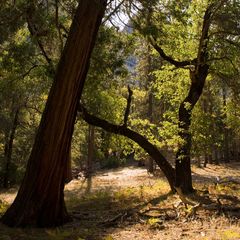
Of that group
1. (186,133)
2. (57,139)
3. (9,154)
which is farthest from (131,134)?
(9,154)

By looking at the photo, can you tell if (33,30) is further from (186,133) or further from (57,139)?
(186,133)

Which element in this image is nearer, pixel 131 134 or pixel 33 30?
pixel 33 30

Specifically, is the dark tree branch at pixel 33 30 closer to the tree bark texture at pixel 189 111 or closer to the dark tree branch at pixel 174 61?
the dark tree branch at pixel 174 61

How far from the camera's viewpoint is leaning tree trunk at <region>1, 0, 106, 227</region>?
9641 millimetres

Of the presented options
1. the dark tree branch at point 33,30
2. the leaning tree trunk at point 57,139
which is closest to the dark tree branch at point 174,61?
the dark tree branch at point 33,30

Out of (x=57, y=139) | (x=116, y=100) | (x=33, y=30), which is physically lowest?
(x=57, y=139)

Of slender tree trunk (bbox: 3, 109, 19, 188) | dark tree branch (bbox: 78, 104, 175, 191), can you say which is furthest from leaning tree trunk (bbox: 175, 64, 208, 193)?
slender tree trunk (bbox: 3, 109, 19, 188)

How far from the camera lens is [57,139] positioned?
31.9 feet

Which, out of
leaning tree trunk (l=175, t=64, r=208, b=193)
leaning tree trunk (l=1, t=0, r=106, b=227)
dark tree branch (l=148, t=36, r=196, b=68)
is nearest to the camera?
leaning tree trunk (l=1, t=0, r=106, b=227)

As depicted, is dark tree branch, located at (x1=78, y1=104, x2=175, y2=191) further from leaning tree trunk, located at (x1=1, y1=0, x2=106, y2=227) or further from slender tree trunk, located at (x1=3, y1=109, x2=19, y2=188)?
slender tree trunk, located at (x1=3, y1=109, x2=19, y2=188)

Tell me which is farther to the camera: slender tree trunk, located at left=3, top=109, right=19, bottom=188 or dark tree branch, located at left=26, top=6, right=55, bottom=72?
slender tree trunk, located at left=3, top=109, right=19, bottom=188

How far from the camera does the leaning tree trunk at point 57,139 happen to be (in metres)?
9.64

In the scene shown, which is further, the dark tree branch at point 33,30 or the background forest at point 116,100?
the dark tree branch at point 33,30

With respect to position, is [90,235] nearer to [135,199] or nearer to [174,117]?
[135,199]
